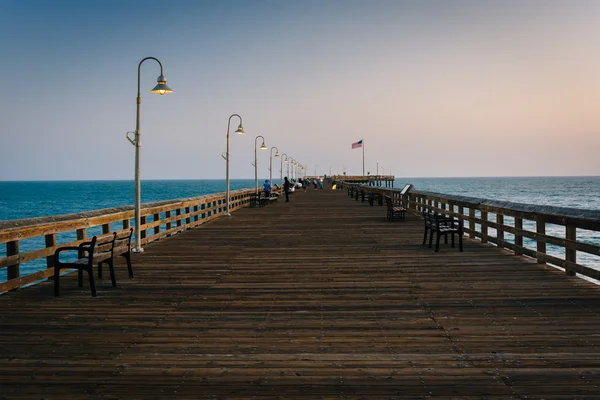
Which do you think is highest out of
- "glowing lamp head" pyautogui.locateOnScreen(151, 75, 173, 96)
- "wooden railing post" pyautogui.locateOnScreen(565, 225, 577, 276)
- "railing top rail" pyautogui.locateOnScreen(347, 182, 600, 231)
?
"glowing lamp head" pyautogui.locateOnScreen(151, 75, 173, 96)

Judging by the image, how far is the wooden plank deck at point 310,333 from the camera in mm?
3977

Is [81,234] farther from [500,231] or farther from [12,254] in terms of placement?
[500,231]

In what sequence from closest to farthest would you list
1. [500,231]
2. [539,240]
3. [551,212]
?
[551,212], [539,240], [500,231]

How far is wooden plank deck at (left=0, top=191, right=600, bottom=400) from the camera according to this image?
157 inches

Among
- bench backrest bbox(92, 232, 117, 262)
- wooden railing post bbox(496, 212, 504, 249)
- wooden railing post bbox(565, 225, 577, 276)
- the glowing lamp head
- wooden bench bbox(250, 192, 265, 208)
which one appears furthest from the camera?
Answer: wooden bench bbox(250, 192, 265, 208)

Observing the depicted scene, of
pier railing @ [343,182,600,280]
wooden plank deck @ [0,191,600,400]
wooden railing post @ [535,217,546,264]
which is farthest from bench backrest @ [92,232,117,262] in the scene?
wooden railing post @ [535,217,546,264]

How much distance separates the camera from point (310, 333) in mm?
5273

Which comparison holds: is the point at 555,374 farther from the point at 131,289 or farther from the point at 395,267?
the point at 131,289

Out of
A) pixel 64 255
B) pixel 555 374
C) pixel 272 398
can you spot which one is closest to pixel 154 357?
pixel 272 398

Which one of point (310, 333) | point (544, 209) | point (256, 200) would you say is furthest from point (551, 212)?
point (256, 200)

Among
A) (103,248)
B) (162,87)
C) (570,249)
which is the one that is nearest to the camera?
(103,248)

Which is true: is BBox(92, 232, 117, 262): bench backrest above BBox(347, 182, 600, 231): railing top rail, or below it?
below

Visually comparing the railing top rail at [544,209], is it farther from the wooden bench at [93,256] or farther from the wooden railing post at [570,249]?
the wooden bench at [93,256]

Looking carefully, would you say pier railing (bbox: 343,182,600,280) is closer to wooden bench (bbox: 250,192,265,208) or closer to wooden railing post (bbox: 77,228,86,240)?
wooden railing post (bbox: 77,228,86,240)
